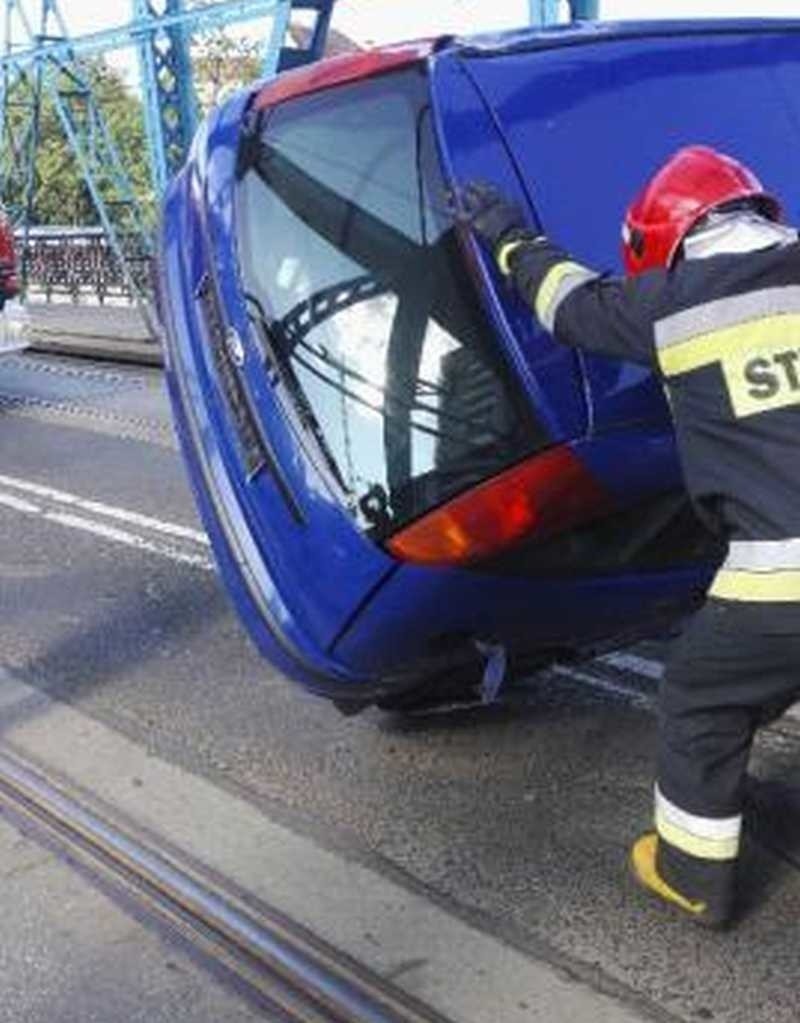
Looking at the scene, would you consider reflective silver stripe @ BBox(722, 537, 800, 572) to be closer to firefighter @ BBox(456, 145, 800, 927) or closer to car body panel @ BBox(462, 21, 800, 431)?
firefighter @ BBox(456, 145, 800, 927)

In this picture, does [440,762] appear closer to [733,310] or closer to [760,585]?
[760,585]

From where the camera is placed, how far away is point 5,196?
66.8 feet

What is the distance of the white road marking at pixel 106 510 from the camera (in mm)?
7402

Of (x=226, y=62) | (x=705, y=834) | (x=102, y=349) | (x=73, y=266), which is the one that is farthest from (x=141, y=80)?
(x=226, y=62)

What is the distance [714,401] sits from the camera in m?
3.26

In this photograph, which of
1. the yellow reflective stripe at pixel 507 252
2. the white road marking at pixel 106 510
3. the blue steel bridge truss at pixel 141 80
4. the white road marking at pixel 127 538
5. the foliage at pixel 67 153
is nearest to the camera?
the yellow reflective stripe at pixel 507 252

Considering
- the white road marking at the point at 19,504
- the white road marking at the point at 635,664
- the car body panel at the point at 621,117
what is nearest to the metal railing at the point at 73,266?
the white road marking at the point at 19,504

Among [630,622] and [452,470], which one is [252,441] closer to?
[452,470]

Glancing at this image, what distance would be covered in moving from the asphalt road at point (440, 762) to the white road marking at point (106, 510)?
0.13 feet

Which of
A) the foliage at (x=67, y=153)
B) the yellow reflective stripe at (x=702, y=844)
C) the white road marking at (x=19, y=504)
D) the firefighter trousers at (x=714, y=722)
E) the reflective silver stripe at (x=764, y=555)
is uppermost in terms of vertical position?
the reflective silver stripe at (x=764, y=555)

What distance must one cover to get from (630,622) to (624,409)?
→ 2.69 ft

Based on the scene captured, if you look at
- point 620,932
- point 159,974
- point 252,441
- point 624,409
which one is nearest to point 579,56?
point 624,409

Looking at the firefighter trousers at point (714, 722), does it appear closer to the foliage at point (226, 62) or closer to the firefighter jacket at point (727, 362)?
the firefighter jacket at point (727, 362)

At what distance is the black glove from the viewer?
3.47 metres
